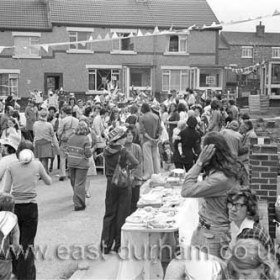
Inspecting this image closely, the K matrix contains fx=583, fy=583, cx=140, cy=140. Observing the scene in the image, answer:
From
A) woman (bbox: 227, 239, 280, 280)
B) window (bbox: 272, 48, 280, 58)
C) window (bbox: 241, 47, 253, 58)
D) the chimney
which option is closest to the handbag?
woman (bbox: 227, 239, 280, 280)

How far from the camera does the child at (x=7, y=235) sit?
538 centimetres

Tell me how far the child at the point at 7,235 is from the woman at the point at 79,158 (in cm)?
433

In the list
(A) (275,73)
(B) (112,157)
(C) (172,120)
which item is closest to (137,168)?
(B) (112,157)

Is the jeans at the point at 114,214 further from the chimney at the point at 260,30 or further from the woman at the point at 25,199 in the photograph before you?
the chimney at the point at 260,30

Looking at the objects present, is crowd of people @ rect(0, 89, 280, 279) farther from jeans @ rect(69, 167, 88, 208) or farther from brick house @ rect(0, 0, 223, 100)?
brick house @ rect(0, 0, 223, 100)

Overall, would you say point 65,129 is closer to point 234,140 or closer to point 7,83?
point 234,140

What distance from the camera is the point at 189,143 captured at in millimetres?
11758

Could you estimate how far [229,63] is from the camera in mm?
58000

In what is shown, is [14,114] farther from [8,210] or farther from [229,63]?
[229,63]

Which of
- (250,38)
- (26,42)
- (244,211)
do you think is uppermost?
(250,38)

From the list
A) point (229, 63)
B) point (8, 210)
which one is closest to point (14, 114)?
point (8, 210)

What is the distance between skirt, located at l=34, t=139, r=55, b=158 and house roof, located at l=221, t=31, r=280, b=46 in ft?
162

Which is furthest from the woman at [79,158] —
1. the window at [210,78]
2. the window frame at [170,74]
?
the window at [210,78]

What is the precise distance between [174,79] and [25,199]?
33614mm
